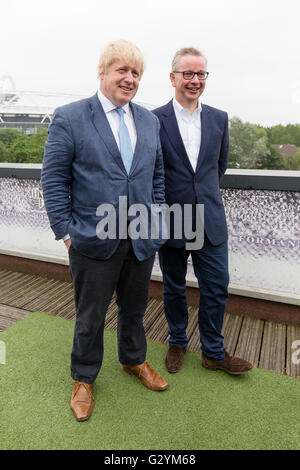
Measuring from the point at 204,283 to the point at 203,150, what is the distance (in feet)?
2.27

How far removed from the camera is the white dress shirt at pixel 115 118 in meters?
1.39

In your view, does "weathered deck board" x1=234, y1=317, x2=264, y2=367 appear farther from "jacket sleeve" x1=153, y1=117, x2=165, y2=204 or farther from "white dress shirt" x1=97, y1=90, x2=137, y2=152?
"white dress shirt" x1=97, y1=90, x2=137, y2=152

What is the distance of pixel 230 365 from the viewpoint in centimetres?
186

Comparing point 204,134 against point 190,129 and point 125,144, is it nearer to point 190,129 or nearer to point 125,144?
point 190,129

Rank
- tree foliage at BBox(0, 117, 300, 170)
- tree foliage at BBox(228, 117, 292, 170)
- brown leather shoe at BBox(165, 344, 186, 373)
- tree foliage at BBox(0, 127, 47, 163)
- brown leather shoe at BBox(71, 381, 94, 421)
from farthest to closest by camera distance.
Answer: tree foliage at BBox(228, 117, 292, 170) → tree foliage at BBox(0, 117, 300, 170) → tree foliage at BBox(0, 127, 47, 163) → brown leather shoe at BBox(165, 344, 186, 373) → brown leather shoe at BBox(71, 381, 94, 421)

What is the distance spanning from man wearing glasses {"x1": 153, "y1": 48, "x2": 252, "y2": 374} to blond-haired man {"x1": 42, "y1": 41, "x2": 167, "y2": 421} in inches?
5.6

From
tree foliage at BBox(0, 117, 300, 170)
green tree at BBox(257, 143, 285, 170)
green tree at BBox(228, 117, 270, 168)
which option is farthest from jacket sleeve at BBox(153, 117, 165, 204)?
green tree at BBox(257, 143, 285, 170)

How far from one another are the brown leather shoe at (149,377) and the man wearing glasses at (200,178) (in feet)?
0.46

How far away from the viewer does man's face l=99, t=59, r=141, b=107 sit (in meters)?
1.30

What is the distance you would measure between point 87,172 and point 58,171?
0.38 ft

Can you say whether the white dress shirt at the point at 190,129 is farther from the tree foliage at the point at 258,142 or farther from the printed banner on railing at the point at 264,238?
the tree foliage at the point at 258,142

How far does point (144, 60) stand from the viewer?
1357mm

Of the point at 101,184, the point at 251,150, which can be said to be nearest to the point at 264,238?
the point at 101,184
